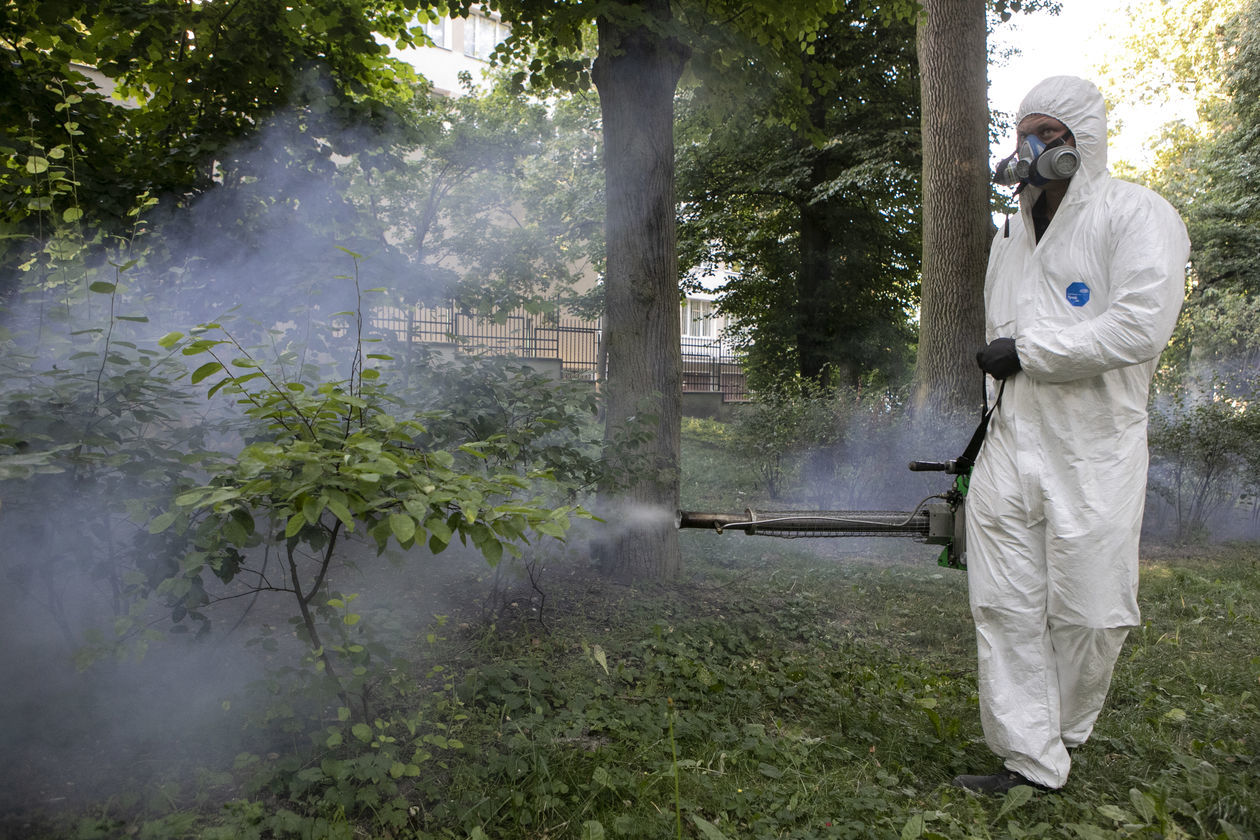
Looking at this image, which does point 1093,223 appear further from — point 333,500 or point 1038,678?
point 333,500

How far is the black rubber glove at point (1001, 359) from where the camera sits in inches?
110

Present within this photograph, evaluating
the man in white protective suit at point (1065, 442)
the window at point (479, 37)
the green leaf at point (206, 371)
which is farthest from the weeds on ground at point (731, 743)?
the window at point (479, 37)

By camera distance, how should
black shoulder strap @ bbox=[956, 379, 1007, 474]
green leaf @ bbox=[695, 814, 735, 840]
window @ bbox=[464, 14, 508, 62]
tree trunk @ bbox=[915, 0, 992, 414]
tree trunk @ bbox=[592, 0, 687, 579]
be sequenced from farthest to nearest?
window @ bbox=[464, 14, 508, 62] < tree trunk @ bbox=[915, 0, 992, 414] < tree trunk @ bbox=[592, 0, 687, 579] < black shoulder strap @ bbox=[956, 379, 1007, 474] < green leaf @ bbox=[695, 814, 735, 840]

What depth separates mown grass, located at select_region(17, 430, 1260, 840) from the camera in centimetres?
241

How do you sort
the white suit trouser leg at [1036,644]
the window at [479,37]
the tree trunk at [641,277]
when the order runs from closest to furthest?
the white suit trouser leg at [1036,644] < the tree trunk at [641,277] < the window at [479,37]

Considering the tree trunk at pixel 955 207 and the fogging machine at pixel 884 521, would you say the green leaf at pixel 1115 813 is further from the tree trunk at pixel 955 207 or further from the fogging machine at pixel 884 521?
the tree trunk at pixel 955 207

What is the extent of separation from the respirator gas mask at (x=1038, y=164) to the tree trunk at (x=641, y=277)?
97.9 inches

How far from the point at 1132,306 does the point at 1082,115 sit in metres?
0.73

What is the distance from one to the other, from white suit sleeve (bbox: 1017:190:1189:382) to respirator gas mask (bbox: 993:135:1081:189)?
0.23m

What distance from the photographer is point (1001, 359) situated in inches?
110

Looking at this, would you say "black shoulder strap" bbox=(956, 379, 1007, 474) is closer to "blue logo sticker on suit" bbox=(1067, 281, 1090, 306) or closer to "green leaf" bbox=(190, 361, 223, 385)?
"blue logo sticker on suit" bbox=(1067, 281, 1090, 306)

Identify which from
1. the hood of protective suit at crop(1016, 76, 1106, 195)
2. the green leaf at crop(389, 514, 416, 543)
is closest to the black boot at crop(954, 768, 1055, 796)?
the hood of protective suit at crop(1016, 76, 1106, 195)

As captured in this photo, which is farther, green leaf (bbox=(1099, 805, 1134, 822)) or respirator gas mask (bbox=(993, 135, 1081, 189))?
respirator gas mask (bbox=(993, 135, 1081, 189))

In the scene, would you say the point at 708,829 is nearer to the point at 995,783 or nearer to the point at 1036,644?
the point at 995,783
